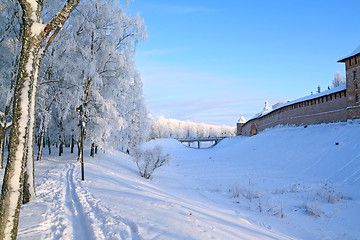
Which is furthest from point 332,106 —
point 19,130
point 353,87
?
point 19,130

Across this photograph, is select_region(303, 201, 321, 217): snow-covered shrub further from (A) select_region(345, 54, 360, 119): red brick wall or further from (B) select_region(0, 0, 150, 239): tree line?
(A) select_region(345, 54, 360, 119): red brick wall

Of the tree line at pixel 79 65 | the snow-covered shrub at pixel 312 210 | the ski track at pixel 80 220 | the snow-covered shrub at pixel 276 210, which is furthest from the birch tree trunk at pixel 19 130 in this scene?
the snow-covered shrub at pixel 312 210

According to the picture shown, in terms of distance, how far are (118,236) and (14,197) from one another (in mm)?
1840

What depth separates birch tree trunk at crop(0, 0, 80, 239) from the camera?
3.12 meters

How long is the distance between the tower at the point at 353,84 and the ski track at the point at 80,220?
22107 mm

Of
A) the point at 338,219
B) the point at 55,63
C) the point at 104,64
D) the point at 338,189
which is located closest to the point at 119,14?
the point at 104,64

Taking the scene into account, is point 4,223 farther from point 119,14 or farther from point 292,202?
point 119,14

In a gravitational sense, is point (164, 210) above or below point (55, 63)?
below

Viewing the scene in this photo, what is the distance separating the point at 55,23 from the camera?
12.6 feet

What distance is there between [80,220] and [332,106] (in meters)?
25.0

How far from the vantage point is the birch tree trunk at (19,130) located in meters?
3.12

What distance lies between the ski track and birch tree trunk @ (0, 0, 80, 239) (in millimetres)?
1340

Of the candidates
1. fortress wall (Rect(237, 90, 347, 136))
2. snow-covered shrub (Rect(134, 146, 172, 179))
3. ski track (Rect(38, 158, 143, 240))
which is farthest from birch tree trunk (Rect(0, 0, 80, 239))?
fortress wall (Rect(237, 90, 347, 136))

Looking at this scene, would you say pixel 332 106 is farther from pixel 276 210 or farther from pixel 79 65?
pixel 79 65
